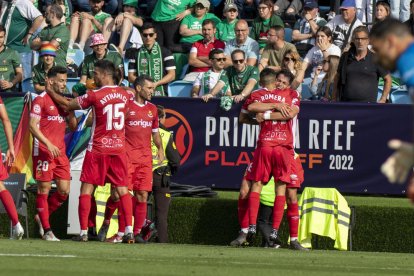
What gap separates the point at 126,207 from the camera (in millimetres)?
14086

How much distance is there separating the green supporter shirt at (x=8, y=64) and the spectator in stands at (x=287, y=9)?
503 cm

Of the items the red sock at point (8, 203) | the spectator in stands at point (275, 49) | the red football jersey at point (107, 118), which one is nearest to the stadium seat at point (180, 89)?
the spectator in stands at point (275, 49)

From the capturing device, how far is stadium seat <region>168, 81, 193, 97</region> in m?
17.9

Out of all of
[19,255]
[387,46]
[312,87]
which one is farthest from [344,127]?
[387,46]

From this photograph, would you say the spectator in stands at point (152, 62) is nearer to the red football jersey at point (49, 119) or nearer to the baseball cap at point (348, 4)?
the baseball cap at point (348, 4)

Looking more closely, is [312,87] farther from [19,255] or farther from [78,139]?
[19,255]

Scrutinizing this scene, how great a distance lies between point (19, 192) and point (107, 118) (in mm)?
2358

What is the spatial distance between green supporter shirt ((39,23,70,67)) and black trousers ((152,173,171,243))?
12.7 ft

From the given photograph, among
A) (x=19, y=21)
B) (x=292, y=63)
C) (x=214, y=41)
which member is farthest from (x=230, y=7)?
(x=19, y=21)

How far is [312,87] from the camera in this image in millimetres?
17672

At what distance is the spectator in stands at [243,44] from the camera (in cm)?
1803

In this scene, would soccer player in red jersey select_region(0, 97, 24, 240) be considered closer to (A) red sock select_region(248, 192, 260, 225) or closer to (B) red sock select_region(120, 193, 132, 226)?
(B) red sock select_region(120, 193, 132, 226)

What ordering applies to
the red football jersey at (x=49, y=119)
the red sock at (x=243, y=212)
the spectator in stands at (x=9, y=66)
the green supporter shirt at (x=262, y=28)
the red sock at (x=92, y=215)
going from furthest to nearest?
the green supporter shirt at (x=262, y=28), the spectator in stands at (x=9, y=66), the red sock at (x=92, y=215), the red sock at (x=243, y=212), the red football jersey at (x=49, y=119)

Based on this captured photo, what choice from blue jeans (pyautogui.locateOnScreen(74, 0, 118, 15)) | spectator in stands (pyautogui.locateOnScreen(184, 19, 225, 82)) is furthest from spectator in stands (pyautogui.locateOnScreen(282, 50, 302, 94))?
blue jeans (pyautogui.locateOnScreen(74, 0, 118, 15))
